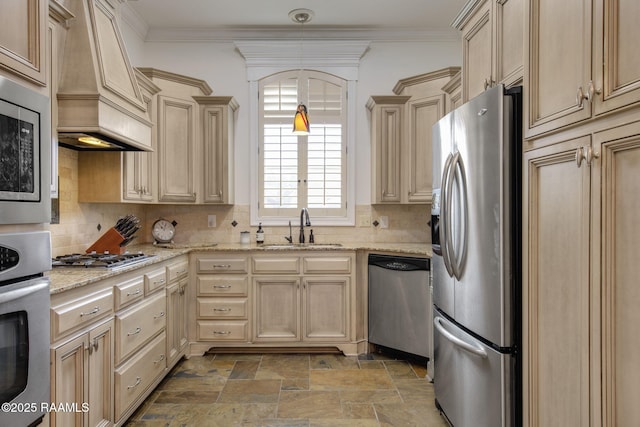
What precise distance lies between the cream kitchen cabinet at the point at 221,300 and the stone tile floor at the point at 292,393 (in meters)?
0.17

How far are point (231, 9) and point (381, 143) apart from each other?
185 cm

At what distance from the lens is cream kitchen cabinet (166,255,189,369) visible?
2.87 m

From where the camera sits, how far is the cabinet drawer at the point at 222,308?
3340 millimetres

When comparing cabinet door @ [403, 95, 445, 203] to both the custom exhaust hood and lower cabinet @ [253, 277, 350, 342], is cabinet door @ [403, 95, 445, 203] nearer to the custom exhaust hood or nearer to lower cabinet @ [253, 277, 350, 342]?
lower cabinet @ [253, 277, 350, 342]

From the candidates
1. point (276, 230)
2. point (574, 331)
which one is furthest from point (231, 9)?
point (574, 331)

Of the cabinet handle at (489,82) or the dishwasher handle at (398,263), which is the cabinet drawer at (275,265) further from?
the cabinet handle at (489,82)

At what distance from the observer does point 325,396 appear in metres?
2.62

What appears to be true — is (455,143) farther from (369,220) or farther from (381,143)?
(369,220)

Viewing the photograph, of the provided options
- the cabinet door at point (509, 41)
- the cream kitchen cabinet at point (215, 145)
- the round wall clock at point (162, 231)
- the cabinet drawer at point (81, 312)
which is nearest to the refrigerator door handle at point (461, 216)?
the cabinet door at point (509, 41)

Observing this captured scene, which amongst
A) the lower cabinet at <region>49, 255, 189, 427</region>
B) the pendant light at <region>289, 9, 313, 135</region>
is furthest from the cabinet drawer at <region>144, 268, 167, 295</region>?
the pendant light at <region>289, 9, 313, 135</region>

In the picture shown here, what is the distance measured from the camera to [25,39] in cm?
126

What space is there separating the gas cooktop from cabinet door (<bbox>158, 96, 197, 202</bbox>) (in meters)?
1.03

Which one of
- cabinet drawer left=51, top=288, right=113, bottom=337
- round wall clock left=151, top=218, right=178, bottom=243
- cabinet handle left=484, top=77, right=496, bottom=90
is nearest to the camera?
cabinet drawer left=51, top=288, right=113, bottom=337

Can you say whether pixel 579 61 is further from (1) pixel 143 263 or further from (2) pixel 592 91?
(1) pixel 143 263
